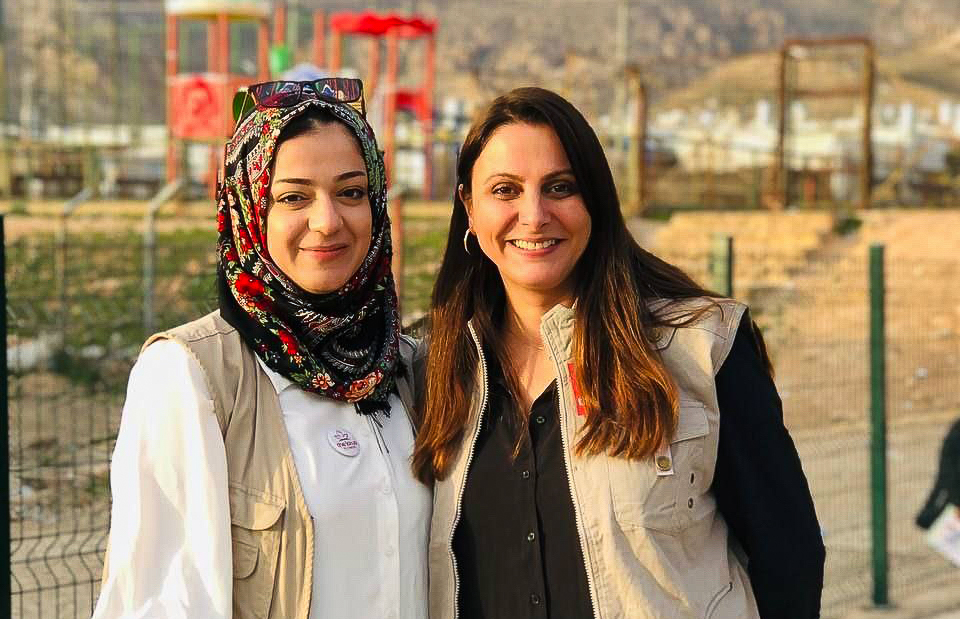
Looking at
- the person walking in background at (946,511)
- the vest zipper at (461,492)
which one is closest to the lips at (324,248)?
the vest zipper at (461,492)

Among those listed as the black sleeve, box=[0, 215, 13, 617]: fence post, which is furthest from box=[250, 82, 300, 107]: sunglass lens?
box=[0, 215, 13, 617]: fence post

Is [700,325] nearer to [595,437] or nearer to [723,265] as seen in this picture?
[595,437]

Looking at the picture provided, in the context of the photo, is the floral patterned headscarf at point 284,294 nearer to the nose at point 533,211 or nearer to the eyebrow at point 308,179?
the eyebrow at point 308,179

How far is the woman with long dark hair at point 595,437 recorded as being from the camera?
2816 mm

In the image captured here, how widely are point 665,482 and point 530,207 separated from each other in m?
0.65

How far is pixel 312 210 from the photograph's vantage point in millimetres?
2789

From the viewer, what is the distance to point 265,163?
9.05 feet

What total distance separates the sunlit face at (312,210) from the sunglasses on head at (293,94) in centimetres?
8

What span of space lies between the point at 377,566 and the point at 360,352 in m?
0.47

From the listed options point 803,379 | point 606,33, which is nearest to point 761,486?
point 803,379

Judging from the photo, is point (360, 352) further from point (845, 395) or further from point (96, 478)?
point (845, 395)

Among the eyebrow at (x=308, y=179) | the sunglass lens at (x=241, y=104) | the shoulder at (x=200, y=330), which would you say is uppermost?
the sunglass lens at (x=241, y=104)

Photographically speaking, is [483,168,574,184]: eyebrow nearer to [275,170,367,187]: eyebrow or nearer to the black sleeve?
[275,170,367,187]: eyebrow

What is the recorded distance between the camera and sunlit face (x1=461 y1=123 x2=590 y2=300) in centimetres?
293
